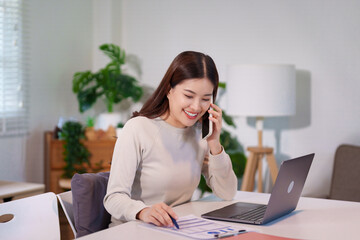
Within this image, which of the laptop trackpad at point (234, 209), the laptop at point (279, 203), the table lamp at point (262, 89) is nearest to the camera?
the laptop at point (279, 203)

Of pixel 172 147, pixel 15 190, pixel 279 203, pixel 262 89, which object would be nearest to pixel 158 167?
pixel 172 147

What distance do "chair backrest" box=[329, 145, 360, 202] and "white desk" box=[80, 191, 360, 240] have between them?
1415mm

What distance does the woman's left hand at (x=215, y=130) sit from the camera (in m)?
1.90

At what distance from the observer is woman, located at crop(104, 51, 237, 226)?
181 centimetres

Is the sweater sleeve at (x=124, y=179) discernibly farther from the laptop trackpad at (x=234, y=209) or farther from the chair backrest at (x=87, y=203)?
the laptop trackpad at (x=234, y=209)

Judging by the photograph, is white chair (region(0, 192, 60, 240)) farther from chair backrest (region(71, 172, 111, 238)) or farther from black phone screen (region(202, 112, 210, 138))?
black phone screen (region(202, 112, 210, 138))

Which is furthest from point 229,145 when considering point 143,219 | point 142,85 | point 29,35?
point 143,219

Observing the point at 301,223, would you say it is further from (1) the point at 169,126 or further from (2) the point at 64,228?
(2) the point at 64,228

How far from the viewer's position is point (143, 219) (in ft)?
5.26

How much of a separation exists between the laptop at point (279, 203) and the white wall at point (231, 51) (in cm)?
213

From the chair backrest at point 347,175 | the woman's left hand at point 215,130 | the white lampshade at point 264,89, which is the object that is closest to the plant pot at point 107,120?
the white lampshade at point 264,89

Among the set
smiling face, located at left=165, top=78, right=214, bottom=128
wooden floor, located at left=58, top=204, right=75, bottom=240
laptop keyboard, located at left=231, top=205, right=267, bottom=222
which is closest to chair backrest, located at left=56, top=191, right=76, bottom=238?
wooden floor, located at left=58, top=204, right=75, bottom=240

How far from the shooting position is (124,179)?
1.77 metres

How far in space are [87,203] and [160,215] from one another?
396mm
